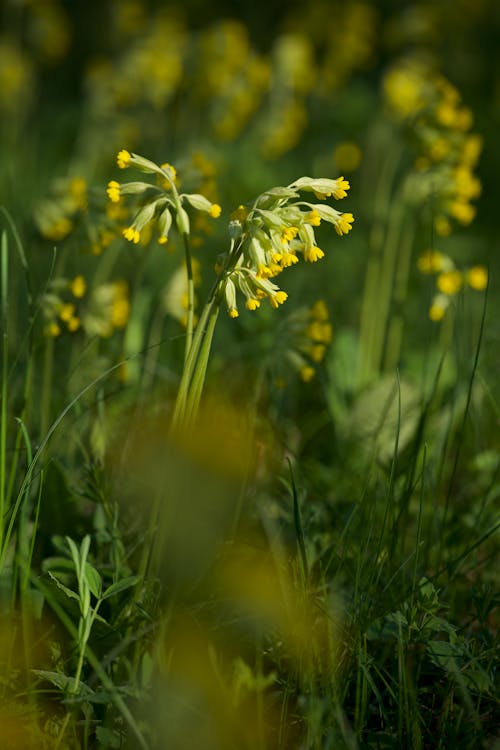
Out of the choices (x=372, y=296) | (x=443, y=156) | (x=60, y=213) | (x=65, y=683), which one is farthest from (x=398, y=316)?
(x=65, y=683)

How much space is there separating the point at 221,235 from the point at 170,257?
1.37 feet

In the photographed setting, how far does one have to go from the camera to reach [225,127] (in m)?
4.86

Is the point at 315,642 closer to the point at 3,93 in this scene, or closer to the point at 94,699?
the point at 94,699

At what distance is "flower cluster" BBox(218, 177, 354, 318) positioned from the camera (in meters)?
1.45

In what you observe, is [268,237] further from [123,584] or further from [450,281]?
[450,281]

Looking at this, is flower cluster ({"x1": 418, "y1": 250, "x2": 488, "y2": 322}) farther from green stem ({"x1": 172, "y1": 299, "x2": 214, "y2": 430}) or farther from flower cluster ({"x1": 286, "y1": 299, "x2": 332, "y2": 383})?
green stem ({"x1": 172, "y1": 299, "x2": 214, "y2": 430})

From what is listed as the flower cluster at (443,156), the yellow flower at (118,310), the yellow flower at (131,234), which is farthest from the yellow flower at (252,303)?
the flower cluster at (443,156)

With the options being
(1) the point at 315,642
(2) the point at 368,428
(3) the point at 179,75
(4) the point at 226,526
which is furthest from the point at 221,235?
(1) the point at 315,642

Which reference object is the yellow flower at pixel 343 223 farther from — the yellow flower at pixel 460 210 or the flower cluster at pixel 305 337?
the yellow flower at pixel 460 210

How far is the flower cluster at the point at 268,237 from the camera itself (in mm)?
1454

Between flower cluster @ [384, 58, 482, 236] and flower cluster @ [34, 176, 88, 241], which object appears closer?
flower cluster @ [34, 176, 88, 241]

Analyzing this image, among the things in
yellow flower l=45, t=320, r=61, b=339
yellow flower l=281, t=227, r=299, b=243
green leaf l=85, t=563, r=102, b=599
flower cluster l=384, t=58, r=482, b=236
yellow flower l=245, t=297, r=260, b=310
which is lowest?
green leaf l=85, t=563, r=102, b=599

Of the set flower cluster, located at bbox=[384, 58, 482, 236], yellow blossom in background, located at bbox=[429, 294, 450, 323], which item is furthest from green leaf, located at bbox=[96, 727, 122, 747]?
flower cluster, located at bbox=[384, 58, 482, 236]

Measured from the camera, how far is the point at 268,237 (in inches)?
57.5
